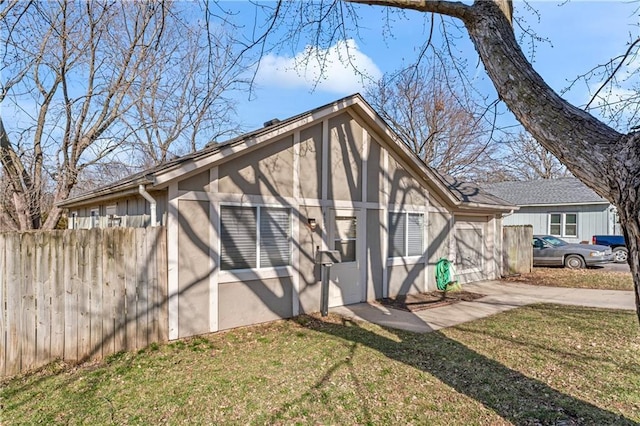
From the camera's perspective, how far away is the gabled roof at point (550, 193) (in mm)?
21562

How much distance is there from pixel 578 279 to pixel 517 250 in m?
2.39

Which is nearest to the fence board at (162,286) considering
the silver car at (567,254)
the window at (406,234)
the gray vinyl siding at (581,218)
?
the window at (406,234)

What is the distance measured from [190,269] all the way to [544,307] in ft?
27.0

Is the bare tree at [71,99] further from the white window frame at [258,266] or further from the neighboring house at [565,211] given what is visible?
the neighboring house at [565,211]

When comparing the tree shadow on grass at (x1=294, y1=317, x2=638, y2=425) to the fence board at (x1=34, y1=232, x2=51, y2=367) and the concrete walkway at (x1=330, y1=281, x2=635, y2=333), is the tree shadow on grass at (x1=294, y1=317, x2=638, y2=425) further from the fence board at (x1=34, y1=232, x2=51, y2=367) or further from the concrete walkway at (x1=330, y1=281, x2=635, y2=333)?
the fence board at (x1=34, y1=232, x2=51, y2=367)

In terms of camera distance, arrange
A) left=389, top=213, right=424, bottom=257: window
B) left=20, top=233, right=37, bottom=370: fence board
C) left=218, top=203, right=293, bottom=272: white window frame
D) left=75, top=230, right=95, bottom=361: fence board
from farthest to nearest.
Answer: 1. left=389, top=213, right=424, bottom=257: window
2. left=218, top=203, right=293, bottom=272: white window frame
3. left=75, top=230, right=95, bottom=361: fence board
4. left=20, top=233, right=37, bottom=370: fence board

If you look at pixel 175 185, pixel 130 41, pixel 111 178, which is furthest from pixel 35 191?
pixel 175 185

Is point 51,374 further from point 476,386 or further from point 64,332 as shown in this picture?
point 476,386

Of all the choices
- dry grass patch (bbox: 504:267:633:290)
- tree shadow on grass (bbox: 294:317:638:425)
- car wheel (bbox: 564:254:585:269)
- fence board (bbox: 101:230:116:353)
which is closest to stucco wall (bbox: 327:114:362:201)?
tree shadow on grass (bbox: 294:317:638:425)

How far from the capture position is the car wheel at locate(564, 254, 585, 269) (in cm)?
1681

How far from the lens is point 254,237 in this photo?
7.83 m

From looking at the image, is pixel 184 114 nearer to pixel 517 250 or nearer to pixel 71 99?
pixel 71 99

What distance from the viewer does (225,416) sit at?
411cm

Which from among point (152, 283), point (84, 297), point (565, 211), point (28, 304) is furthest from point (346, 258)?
point (565, 211)
